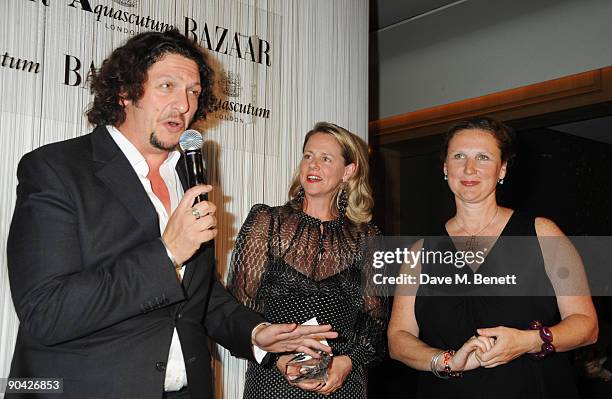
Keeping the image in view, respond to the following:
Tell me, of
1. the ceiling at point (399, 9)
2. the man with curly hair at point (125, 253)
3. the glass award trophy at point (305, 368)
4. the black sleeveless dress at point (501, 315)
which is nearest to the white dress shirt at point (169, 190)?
the man with curly hair at point (125, 253)

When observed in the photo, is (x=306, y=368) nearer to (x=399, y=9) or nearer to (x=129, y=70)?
(x=129, y=70)

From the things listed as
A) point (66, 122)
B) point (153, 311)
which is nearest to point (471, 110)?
point (66, 122)

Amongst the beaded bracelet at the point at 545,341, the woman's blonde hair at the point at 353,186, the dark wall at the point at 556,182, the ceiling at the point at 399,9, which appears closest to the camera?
the beaded bracelet at the point at 545,341

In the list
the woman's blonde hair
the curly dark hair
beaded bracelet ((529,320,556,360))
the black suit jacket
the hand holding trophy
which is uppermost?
the curly dark hair

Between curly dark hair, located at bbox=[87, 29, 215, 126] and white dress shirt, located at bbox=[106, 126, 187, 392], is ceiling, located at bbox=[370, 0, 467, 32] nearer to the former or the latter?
curly dark hair, located at bbox=[87, 29, 215, 126]

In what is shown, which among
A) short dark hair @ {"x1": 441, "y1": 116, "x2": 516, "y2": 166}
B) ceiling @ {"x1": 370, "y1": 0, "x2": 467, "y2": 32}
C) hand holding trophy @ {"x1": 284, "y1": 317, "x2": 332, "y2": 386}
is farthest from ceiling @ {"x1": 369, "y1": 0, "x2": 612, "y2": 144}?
hand holding trophy @ {"x1": 284, "y1": 317, "x2": 332, "y2": 386}

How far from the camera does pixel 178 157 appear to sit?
7.31 ft

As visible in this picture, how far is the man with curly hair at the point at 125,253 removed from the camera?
5.49 ft

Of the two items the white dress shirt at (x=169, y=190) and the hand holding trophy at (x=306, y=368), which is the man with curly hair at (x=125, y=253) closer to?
the white dress shirt at (x=169, y=190)

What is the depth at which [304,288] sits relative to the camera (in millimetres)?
2717

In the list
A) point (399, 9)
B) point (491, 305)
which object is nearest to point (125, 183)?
point (491, 305)

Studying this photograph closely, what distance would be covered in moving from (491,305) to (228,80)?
172cm

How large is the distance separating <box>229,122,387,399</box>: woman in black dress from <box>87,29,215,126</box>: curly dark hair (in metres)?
0.85

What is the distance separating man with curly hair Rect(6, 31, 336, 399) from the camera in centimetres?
167
